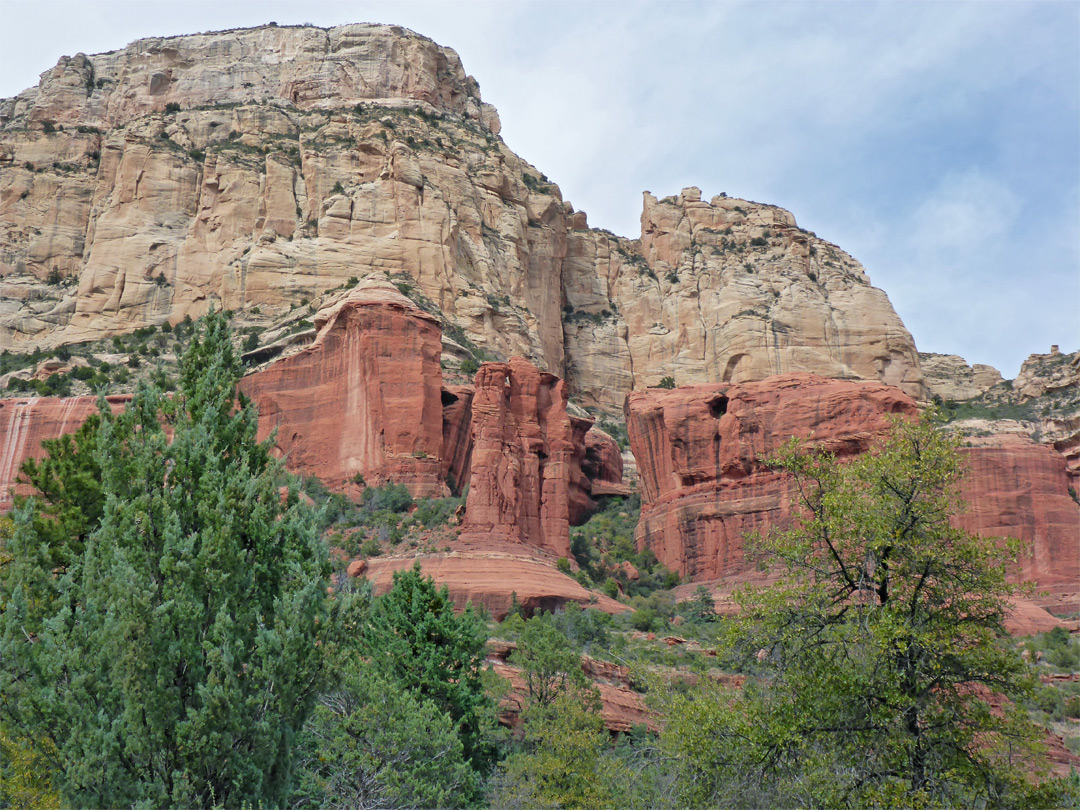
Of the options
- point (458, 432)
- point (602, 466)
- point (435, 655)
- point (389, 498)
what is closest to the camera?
point (435, 655)

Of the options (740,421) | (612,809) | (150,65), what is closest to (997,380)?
(740,421)

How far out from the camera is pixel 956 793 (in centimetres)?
1430

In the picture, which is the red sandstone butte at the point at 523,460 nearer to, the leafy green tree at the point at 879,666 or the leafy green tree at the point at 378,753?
the leafy green tree at the point at 378,753

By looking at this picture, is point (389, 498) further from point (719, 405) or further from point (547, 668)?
point (547, 668)

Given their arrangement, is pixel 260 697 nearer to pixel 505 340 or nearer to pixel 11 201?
pixel 505 340

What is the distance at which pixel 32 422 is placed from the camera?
69562mm

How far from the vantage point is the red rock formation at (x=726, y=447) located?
64.7 m

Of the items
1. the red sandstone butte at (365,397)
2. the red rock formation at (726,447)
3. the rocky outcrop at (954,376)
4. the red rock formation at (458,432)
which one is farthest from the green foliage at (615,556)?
the rocky outcrop at (954,376)

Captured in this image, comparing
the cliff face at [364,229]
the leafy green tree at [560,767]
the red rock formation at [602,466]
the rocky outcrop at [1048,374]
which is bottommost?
the leafy green tree at [560,767]

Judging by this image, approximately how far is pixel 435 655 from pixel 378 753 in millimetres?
5625

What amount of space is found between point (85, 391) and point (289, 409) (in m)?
17.1

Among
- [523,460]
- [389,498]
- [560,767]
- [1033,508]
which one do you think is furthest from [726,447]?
[560,767]

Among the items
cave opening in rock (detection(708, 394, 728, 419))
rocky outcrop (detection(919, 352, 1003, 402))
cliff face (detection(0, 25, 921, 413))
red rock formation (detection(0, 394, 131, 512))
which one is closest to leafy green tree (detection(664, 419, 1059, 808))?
cave opening in rock (detection(708, 394, 728, 419))

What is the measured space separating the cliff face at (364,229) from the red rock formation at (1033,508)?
95.6 feet
